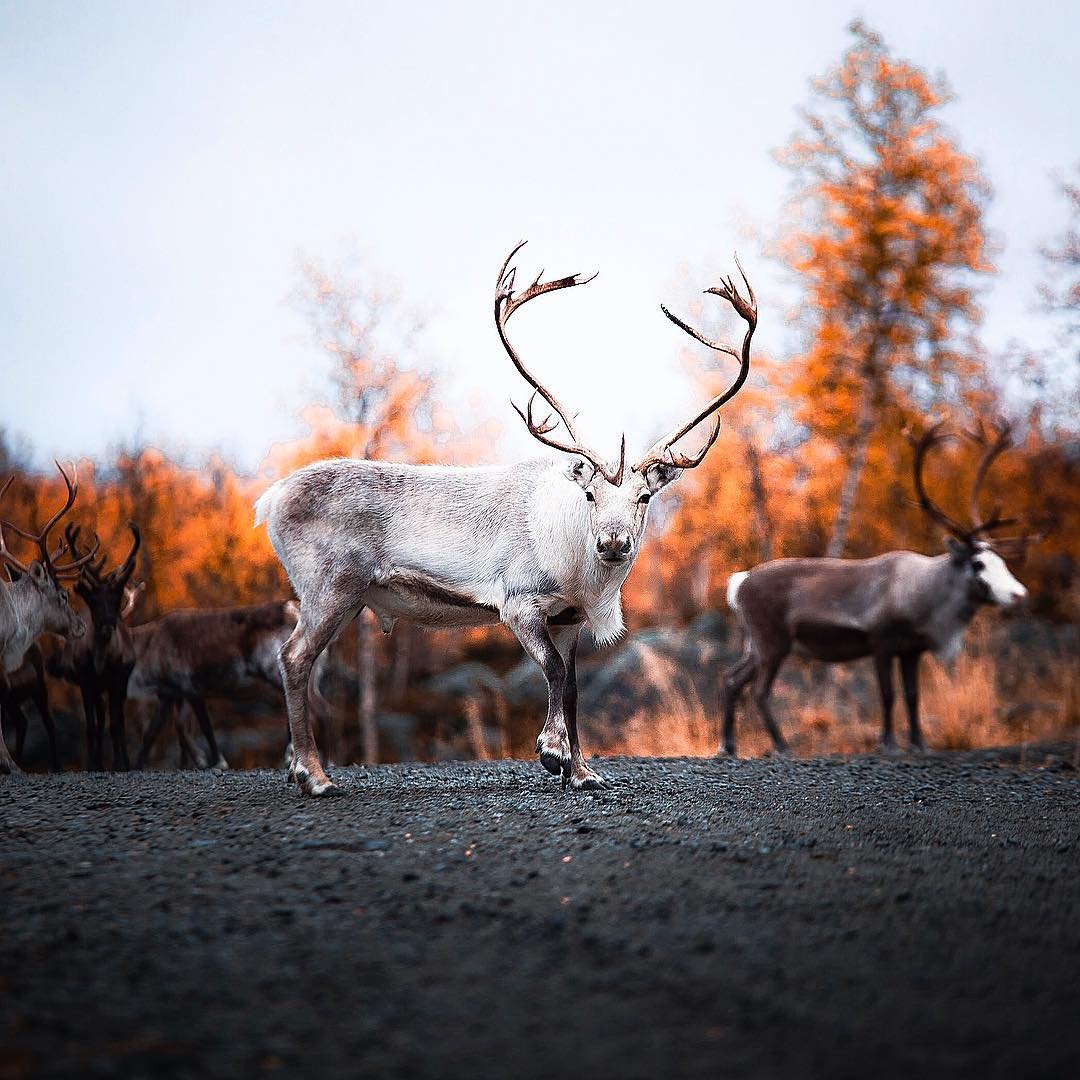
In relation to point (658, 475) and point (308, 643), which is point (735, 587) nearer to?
point (658, 475)

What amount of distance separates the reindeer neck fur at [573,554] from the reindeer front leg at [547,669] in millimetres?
250

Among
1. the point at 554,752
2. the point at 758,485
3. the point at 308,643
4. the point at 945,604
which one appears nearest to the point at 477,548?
the point at 308,643

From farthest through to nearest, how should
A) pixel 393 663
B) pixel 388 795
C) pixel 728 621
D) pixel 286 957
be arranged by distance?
pixel 393 663
pixel 728 621
pixel 388 795
pixel 286 957

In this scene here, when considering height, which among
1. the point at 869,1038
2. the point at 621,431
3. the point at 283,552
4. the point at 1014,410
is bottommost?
the point at 869,1038

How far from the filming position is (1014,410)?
27.0 meters

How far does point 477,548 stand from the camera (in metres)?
6.80

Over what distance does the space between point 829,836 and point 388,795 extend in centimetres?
245

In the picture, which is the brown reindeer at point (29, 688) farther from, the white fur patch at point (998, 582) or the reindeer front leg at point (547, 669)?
the white fur patch at point (998, 582)

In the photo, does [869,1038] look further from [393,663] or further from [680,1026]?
[393,663]

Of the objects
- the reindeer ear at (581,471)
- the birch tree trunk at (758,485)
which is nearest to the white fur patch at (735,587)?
the reindeer ear at (581,471)

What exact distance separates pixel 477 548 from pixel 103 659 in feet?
15.5

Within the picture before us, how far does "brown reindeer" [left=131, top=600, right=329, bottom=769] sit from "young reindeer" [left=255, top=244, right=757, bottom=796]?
12.4 feet

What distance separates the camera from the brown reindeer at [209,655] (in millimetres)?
10617

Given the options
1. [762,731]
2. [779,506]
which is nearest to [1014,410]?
[779,506]
